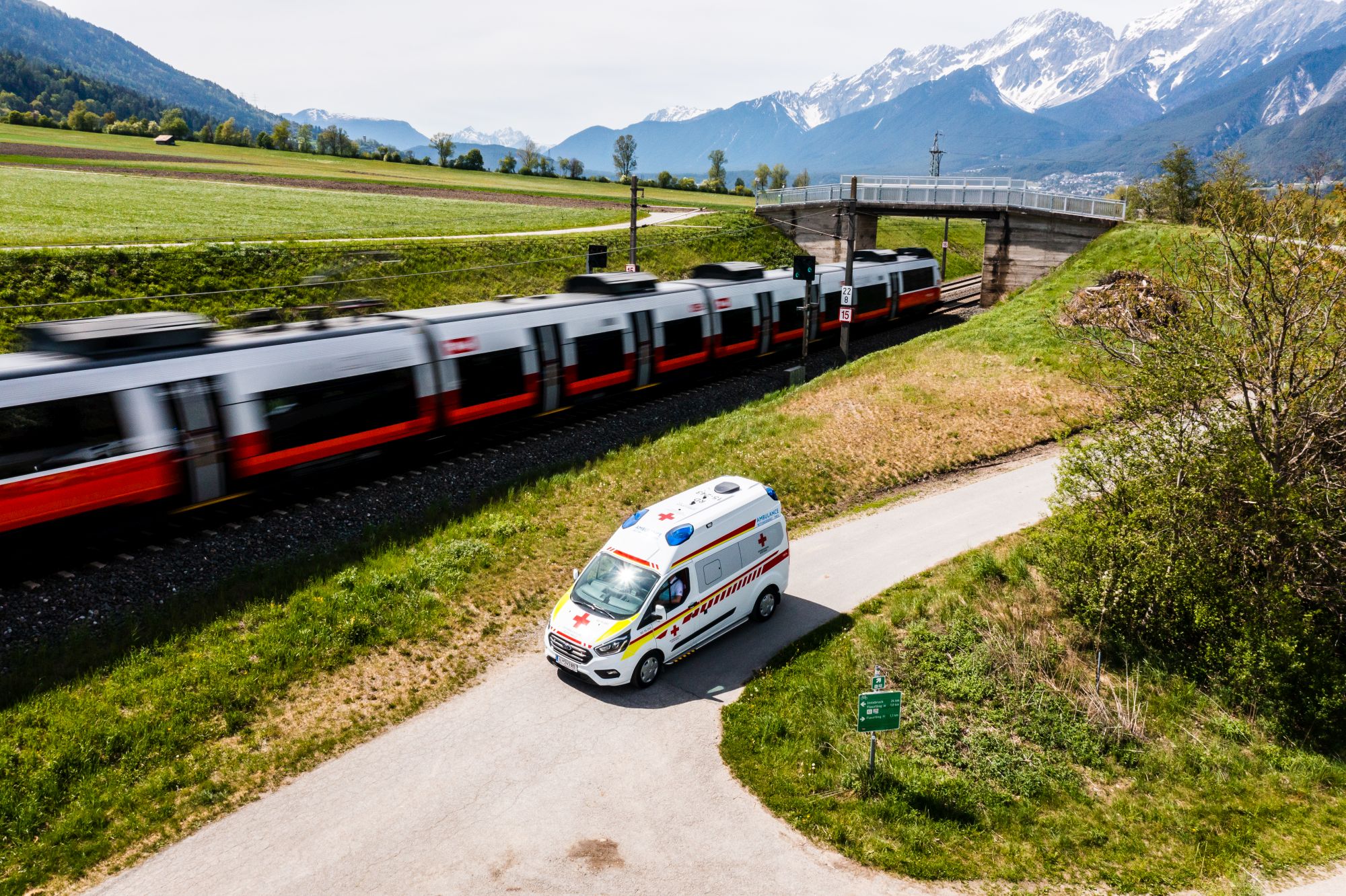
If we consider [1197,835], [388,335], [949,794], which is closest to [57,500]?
[388,335]

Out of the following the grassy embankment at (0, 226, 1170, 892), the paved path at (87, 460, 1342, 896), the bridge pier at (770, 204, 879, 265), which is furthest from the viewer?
the bridge pier at (770, 204, 879, 265)

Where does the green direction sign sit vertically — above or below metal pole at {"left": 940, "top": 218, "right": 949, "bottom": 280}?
below

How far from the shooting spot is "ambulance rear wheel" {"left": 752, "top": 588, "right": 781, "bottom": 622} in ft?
47.8

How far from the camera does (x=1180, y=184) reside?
6475 cm

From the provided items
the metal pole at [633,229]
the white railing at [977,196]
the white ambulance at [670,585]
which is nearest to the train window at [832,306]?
the white railing at [977,196]

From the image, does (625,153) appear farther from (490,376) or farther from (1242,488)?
(1242,488)

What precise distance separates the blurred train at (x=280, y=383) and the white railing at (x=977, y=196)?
21010 millimetres

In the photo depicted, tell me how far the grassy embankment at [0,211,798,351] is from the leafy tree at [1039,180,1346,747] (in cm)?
2981

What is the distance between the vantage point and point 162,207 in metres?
48.1

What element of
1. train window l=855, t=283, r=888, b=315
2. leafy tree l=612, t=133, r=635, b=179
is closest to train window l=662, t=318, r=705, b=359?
train window l=855, t=283, r=888, b=315

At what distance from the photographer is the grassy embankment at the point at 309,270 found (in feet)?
97.9

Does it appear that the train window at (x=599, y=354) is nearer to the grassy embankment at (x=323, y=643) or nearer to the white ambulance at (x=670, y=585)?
the grassy embankment at (x=323, y=643)

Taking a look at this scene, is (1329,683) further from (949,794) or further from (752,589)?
(752,589)

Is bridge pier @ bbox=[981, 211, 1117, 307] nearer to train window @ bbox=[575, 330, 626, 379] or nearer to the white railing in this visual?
the white railing
